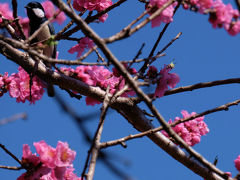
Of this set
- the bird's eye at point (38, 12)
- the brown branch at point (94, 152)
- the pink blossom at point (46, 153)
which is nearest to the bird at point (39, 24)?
the bird's eye at point (38, 12)

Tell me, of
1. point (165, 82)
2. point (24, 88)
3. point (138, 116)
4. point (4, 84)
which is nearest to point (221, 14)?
point (165, 82)

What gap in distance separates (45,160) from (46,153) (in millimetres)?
41

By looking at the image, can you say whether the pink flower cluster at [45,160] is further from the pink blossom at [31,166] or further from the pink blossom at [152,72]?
the pink blossom at [152,72]

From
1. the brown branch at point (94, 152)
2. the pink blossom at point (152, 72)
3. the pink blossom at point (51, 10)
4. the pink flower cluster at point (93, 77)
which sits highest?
the pink blossom at point (51, 10)

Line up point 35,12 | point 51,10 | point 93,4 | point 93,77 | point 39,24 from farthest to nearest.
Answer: point 35,12 → point 39,24 → point 51,10 → point 93,4 → point 93,77

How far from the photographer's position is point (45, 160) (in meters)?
1.82

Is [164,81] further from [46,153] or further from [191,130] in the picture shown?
[191,130]

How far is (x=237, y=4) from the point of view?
1.39 m

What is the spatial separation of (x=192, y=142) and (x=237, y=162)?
84 centimetres

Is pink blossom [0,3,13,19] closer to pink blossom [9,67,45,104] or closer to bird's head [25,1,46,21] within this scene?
pink blossom [9,67,45,104]

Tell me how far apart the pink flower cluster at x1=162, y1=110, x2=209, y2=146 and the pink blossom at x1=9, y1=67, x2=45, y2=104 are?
1.28 m

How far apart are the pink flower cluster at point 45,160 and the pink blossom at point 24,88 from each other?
0.96 m

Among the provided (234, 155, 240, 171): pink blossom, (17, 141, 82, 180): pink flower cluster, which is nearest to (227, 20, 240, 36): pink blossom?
(234, 155, 240, 171): pink blossom

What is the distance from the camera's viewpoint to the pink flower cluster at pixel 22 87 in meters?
2.76
